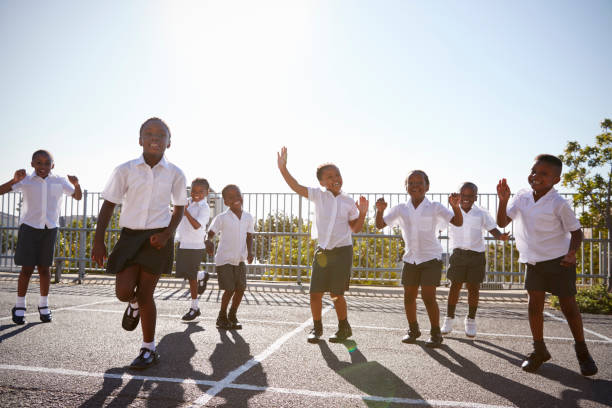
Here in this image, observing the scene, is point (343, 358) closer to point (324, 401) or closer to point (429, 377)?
point (429, 377)

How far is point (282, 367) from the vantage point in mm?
3621

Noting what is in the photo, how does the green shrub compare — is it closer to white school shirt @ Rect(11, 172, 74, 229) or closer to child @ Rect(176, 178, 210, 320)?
child @ Rect(176, 178, 210, 320)

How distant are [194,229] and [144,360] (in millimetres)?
3060

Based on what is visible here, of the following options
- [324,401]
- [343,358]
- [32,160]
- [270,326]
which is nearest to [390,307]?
[270,326]

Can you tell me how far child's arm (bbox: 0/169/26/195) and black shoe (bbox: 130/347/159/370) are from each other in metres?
2.95

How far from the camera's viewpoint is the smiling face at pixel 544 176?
3.87 m

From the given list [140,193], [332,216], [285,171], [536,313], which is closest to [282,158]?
[285,171]

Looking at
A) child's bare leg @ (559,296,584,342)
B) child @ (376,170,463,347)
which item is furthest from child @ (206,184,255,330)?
child's bare leg @ (559,296,584,342)

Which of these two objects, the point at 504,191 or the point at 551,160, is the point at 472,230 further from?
the point at 551,160

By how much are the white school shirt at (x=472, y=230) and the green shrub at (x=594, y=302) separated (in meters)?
3.39

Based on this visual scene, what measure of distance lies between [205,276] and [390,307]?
10.8ft

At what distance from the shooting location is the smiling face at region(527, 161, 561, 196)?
3873 mm

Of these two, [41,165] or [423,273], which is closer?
[423,273]

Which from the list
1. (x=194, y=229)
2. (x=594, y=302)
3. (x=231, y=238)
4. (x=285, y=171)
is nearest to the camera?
(x=285, y=171)
